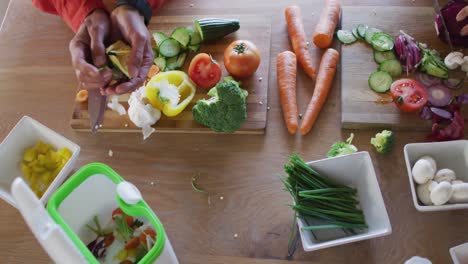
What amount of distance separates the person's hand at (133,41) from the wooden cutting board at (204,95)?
128mm

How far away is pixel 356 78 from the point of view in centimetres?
136

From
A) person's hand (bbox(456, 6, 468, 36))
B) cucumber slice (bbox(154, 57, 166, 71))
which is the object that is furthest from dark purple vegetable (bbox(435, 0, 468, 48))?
cucumber slice (bbox(154, 57, 166, 71))

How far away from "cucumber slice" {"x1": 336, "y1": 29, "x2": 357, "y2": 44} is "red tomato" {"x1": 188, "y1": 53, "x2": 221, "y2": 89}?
1.36 ft

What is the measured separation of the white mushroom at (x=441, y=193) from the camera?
102cm

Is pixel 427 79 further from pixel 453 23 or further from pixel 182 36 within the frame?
pixel 182 36

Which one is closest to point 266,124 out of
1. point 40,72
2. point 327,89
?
point 327,89

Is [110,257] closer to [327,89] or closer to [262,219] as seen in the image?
[262,219]

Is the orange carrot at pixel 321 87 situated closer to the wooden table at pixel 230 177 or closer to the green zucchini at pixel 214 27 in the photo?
the wooden table at pixel 230 177

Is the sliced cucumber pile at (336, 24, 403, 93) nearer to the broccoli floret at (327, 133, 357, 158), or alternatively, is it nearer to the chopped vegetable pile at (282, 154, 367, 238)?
the broccoli floret at (327, 133, 357, 158)

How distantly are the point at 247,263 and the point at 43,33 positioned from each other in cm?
117

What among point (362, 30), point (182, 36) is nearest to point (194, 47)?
point (182, 36)

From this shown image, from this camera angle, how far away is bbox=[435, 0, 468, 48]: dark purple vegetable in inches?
52.6

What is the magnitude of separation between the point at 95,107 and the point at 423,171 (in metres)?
1.01

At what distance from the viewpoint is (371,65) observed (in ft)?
4.52
